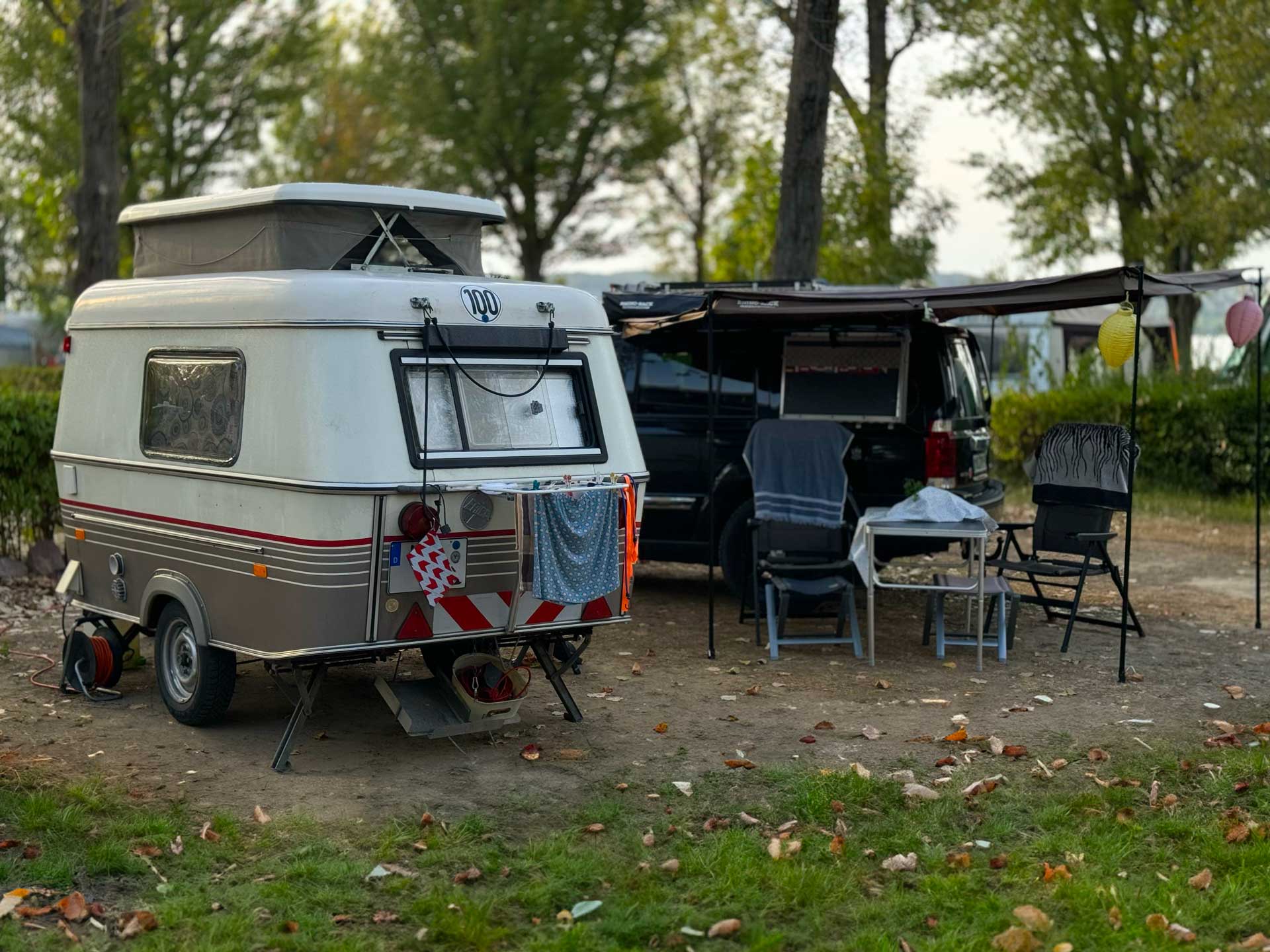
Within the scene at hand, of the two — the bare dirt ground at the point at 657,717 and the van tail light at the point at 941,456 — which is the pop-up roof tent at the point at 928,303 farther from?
the van tail light at the point at 941,456

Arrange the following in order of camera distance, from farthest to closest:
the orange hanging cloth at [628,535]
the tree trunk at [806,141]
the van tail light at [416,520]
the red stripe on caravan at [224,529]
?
1. the tree trunk at [806,141]
2. the orange hanging cloth at [628,535]
3. the van tail light at [416,520]
4. the red stripe on caravan at [224,529]

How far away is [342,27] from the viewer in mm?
37719

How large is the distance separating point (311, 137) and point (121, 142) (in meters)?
11.6

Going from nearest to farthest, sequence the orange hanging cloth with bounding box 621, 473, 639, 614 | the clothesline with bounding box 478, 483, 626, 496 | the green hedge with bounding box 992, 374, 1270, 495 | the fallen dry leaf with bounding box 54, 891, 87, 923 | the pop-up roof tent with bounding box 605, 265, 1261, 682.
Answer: the fallen dry leaf with bounding box 54, 891, 87, 923 → the clothesline with bounding box 478, 483, 626, 496 → the orange hanging cloth with bounding box 621, 473, 639, 614 → the pop-up roof tent with bounding box 605, 265, 1261, 682 → the green hedge with bounding box 992, 374, 1270, 495

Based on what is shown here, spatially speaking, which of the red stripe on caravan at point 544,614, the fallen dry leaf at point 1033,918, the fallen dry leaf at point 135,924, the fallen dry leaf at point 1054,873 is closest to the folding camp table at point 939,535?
A: the red stripe on caravan at point 544,614

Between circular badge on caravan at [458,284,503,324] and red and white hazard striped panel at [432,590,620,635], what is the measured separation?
125 cm

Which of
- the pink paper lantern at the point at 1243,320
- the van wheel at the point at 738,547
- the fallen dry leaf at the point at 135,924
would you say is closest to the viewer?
the fallen dry leaf at the point at 135,924

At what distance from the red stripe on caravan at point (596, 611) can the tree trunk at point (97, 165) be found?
898 centimetres

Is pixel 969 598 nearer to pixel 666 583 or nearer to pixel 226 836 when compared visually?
pixel 666 583

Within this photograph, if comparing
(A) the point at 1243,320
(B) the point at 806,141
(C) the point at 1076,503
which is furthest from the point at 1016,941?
(B) the point at 806,141

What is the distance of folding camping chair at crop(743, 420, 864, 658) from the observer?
8.76m

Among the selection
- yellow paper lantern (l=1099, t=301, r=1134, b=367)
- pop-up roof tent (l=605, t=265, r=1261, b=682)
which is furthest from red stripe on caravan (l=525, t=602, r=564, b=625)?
yellow paper lantern (l=1099, t=301, r=1134, b=367)

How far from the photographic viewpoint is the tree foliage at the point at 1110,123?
809 inches

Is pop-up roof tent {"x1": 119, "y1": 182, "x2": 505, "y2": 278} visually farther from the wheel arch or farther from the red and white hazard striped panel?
the red and white hazard striped panel
